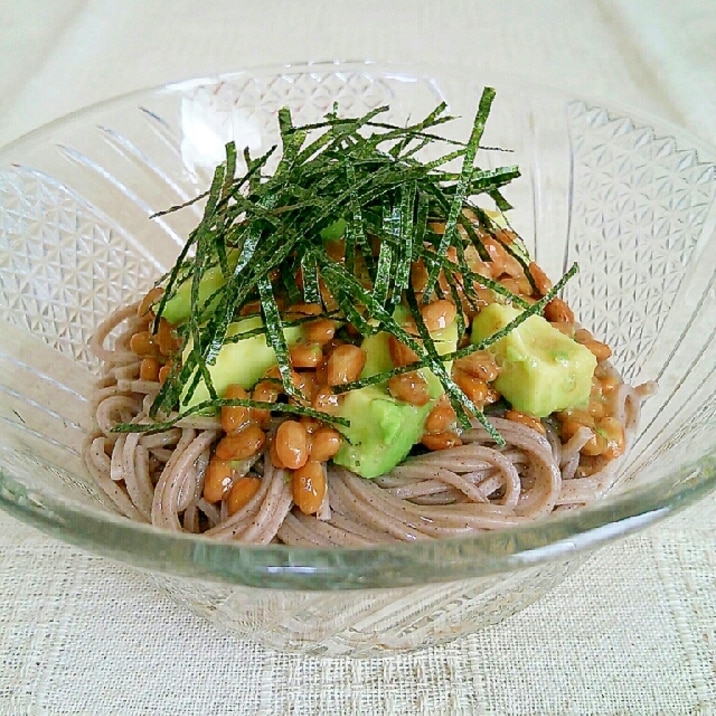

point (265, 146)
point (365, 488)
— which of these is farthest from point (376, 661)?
point (265, 146)

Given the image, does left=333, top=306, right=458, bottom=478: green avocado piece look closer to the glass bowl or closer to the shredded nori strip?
the shredded nori strip

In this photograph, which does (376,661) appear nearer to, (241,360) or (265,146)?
(241,360)

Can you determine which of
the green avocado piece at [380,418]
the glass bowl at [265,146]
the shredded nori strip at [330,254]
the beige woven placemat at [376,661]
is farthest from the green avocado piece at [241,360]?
the beige woven placemat at [376,661]

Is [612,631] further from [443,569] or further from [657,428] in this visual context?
[443,569]

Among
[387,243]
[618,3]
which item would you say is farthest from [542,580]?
[618,3]

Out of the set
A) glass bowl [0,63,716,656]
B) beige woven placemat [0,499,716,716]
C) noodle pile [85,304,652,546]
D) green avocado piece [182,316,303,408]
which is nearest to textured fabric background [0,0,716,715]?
beige woven placemat [0,499,716,716]

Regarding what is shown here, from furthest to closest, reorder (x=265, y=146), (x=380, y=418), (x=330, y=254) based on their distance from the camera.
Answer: (x=265, y=146)
(x=330, y=254)
(x=380, y=418)
